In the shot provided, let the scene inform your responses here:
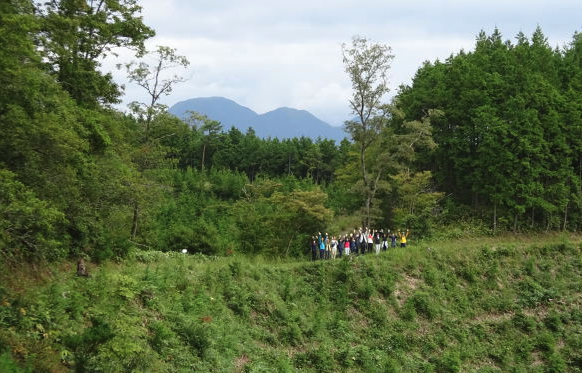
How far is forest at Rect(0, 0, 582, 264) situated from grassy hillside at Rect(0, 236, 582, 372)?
6.16ft

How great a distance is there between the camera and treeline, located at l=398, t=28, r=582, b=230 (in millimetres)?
31453

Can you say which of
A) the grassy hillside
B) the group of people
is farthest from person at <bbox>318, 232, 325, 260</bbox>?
the grassy hillside

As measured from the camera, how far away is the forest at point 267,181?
11734mm

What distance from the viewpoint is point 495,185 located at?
32.0 m

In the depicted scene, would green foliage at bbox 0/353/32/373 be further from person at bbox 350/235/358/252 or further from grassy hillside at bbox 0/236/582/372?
person at bbox 350/235/358/252

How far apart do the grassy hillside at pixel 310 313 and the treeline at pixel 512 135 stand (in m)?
3.76

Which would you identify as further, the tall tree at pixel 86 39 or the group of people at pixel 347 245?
the group of people at pixel 347 245

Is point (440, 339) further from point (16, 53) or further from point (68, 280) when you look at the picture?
point (16, 53)

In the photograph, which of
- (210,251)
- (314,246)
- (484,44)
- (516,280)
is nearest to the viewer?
(314,246)

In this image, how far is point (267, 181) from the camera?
3591 centimetres

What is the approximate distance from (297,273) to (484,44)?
32720mm

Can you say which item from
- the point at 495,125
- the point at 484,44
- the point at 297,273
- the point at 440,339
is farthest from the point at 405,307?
the point at 484,44

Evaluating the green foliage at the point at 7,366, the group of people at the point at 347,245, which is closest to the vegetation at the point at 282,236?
the green foliage at the point at 7,366

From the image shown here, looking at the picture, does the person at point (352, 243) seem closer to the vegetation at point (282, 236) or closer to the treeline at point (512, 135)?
the vegetation at point (282, 236)
